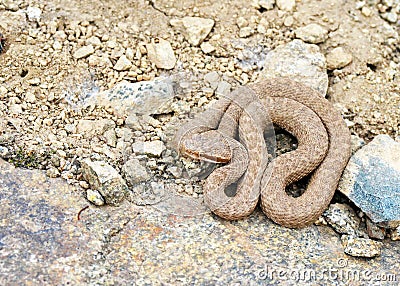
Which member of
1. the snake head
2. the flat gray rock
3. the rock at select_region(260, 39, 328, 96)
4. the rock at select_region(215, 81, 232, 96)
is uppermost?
the rock at select_region(260, 39, 328, 96)

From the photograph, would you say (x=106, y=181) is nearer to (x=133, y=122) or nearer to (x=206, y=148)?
(x=133, y=122)

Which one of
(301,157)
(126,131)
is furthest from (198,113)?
(301,157)

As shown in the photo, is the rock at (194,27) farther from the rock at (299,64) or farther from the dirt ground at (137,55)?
the rock at (299,64)

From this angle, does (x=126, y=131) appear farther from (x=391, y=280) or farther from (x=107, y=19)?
(x=391, y=280)

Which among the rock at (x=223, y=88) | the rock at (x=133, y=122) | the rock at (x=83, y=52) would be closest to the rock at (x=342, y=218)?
the rock at (x=223, y=88)

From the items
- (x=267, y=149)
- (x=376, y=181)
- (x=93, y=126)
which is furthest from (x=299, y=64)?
(x=93, y=126)

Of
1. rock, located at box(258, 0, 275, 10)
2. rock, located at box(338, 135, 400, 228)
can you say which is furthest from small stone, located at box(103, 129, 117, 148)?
rock, located at box(258, 0, 275, 10)

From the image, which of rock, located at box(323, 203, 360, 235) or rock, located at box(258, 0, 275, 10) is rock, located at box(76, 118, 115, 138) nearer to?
rock, located at box(323, 203, 360, 235)
